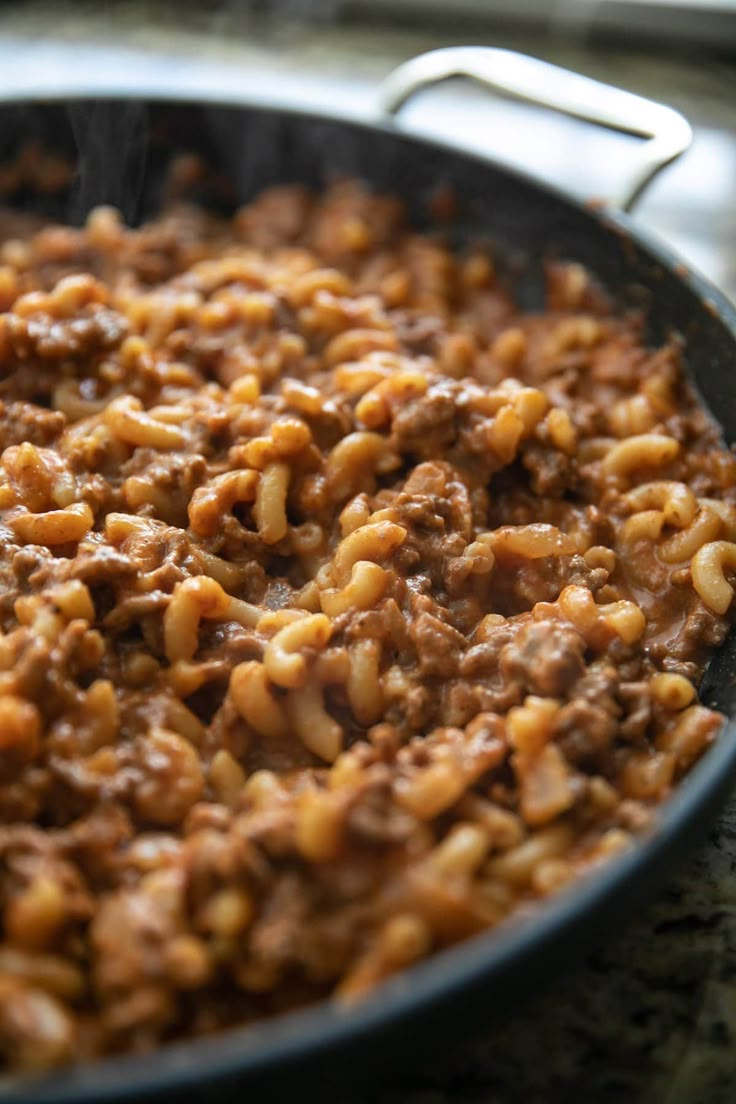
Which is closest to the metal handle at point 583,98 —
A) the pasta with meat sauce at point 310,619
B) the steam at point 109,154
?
the pasta with meat sauce at point 310,619

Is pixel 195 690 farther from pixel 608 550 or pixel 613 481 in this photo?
pixel 613 481

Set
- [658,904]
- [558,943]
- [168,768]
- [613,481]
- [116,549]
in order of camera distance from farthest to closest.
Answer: [613,481]
[116,549]
[658,904]
[168,768]
[558,943]

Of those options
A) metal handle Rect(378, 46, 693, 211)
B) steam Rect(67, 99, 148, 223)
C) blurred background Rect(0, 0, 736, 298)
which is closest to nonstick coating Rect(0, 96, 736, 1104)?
steam Rect(67, 99, 148, 223)

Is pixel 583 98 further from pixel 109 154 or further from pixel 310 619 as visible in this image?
pixel 310 619

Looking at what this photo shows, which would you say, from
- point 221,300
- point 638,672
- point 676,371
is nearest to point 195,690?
point 638,672

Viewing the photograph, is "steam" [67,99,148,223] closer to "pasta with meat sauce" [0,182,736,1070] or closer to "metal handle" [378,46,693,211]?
"pasta with meat sauce" [0,182,736,1070]

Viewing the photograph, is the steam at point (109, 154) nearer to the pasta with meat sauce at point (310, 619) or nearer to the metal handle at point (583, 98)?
the pasta with meat sauce at point (310, 619)
